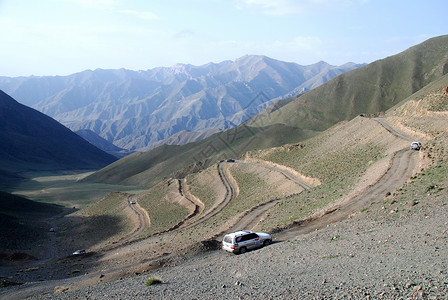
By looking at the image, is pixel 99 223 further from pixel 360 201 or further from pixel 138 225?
pixel 360 201

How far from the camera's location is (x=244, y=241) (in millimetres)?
22453

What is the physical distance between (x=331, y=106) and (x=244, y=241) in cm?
15046

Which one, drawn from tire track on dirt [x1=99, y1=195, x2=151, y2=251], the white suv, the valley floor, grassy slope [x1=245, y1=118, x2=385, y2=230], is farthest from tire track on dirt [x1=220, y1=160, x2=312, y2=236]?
tire track on dirt [x1=99, y1=195, x2=151, y2=251]

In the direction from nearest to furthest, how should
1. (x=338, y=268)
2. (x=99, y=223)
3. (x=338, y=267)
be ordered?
1. (x=338, y=268)
2. (x=338, y=267)
3. (x=99, y=223)

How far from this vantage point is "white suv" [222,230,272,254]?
880 inches

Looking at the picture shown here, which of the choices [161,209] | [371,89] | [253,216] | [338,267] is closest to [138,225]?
[161,209]

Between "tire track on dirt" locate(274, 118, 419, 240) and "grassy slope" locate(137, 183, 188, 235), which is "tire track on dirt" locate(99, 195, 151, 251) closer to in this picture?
"grassy slope" locate(137, 183, 188, 235)

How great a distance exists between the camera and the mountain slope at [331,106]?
128250 millimetres

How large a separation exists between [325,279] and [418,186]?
14452 mm

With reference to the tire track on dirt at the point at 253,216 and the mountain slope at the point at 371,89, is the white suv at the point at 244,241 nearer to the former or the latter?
the tire track on dirt at the point at 253,216

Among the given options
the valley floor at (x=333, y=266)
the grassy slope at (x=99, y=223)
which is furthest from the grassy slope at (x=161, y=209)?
the valley floor at (x=333, y=266)

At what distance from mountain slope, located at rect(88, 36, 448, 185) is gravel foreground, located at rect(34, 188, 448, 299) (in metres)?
96.9

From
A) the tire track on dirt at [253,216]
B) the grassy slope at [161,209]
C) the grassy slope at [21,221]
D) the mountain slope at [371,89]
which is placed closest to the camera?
the tire track on dirt at [253,216]

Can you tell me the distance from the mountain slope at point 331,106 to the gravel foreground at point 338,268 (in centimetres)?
9694
